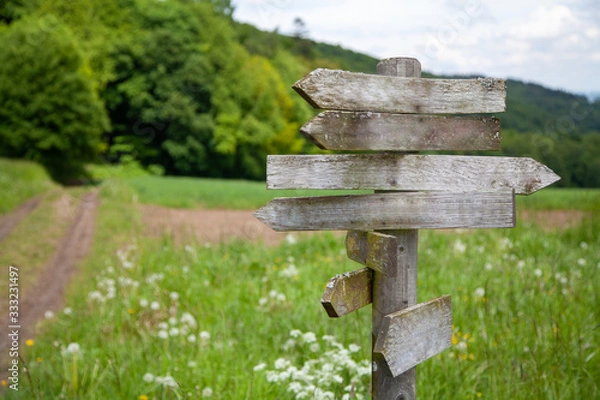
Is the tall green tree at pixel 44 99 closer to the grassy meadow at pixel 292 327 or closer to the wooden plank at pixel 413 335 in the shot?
the grassy meadow at pixel 292 327

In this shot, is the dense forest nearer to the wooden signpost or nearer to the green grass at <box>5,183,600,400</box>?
the green grass at <box>5,183,600,400</box>

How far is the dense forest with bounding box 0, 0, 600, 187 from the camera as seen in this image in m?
25.7

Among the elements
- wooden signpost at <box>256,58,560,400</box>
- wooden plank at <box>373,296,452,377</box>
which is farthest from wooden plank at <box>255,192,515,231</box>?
wooden plank at <box>373,296,452,377</box>

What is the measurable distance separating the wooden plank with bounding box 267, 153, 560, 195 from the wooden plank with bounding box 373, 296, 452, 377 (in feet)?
1.69

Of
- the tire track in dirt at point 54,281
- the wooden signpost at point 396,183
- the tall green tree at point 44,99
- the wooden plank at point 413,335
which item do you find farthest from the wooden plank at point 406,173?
the tall green tree at point 44,99

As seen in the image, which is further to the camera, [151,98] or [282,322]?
[151,98]

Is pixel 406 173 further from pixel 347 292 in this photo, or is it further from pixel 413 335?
pixel 413 335

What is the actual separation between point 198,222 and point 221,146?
2763 cm

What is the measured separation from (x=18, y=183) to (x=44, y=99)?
983 centimetres

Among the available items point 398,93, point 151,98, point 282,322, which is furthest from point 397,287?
point 151,98

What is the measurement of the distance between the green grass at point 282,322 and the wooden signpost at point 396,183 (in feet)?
3.71

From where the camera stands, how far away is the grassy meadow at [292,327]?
328 cm

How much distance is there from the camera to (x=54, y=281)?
25.2ft

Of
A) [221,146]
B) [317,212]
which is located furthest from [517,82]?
[317,212]
